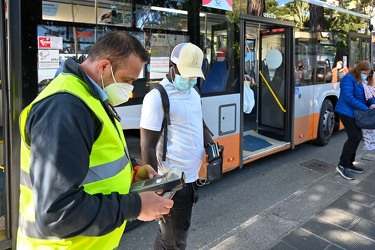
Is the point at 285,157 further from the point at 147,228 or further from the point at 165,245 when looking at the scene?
the point at 165,245

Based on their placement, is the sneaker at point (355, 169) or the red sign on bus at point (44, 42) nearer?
the red sign on bus at point (44, 42)

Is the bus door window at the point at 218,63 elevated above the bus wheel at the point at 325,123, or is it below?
above

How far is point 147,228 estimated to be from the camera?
364 cm

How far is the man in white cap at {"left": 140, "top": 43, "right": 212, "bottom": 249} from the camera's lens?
226cm

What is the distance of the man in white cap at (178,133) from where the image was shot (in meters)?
2.26

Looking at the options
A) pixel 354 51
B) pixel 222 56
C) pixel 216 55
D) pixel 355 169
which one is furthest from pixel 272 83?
pixel 354 51

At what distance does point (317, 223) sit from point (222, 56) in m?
2.30

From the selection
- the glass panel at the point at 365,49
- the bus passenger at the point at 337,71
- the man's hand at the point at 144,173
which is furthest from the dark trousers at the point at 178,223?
the glass panel at the point at 365,49

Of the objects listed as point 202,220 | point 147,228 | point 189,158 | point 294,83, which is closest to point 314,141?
point 294,83

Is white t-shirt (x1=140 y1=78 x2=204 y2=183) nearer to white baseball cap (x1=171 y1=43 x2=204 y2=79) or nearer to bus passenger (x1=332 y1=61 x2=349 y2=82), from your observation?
white baseball cap (x1=171 y1=43 x2=204 y2=79)

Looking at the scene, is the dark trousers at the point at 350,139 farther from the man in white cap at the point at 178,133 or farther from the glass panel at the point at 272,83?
the man in white cap at the point at 178,133

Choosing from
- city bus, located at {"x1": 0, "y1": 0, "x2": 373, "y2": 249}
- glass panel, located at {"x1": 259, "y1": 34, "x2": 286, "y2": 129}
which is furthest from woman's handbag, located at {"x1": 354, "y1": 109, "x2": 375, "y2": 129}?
glass panel, located at {"x1": 259, "y1": 34, "x2": 286, "y2": 129}

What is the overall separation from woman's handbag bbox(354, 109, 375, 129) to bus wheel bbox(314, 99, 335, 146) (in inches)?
74.7

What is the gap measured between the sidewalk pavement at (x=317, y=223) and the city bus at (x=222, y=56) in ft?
2.92
